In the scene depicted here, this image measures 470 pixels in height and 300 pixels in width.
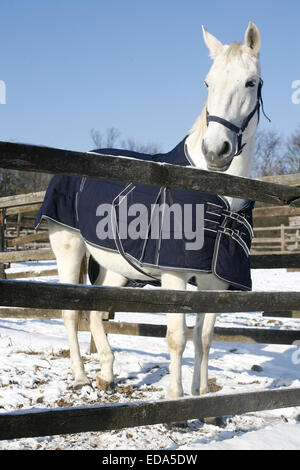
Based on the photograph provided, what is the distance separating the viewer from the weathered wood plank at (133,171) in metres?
1.79

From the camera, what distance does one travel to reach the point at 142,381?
4012mm

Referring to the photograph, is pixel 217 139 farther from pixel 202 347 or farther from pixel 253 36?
pixel 202 347

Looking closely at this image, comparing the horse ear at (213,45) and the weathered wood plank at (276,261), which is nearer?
the horse ear at (213,45)

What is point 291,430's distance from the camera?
8.43ft

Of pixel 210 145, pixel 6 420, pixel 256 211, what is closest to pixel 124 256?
pixel 210 145

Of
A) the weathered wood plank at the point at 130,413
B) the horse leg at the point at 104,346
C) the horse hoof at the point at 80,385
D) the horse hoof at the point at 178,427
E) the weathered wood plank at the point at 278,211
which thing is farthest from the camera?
the weathered wood plank at the point at 278,211

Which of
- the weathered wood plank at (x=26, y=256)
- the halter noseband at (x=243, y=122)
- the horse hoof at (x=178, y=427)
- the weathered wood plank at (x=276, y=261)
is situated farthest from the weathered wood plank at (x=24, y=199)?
the horse hoof at (x=178, y=427)

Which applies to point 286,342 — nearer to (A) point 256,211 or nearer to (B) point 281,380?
(B) point 281,380

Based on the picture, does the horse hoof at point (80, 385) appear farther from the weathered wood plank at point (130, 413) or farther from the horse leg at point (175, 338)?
the weathered wood plank at point (130, 413)

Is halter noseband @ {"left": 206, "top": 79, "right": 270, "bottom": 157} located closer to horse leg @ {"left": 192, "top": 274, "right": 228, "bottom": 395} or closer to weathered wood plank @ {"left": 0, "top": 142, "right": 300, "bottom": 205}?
weathered wood plank @ {"left": 0, "top": 142, "right": 300, "bottom": 205}

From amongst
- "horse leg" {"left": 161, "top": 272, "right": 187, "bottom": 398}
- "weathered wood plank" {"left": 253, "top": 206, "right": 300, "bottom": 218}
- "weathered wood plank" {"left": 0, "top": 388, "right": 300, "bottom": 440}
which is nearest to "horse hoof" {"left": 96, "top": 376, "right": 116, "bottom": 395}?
"horse leg" {"left": 161, "top": 272, "right": 187, "bottom": 398}

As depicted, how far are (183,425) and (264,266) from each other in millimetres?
1789

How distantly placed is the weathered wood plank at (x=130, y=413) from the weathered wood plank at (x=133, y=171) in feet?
3.13

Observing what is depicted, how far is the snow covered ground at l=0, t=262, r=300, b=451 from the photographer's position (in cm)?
247
